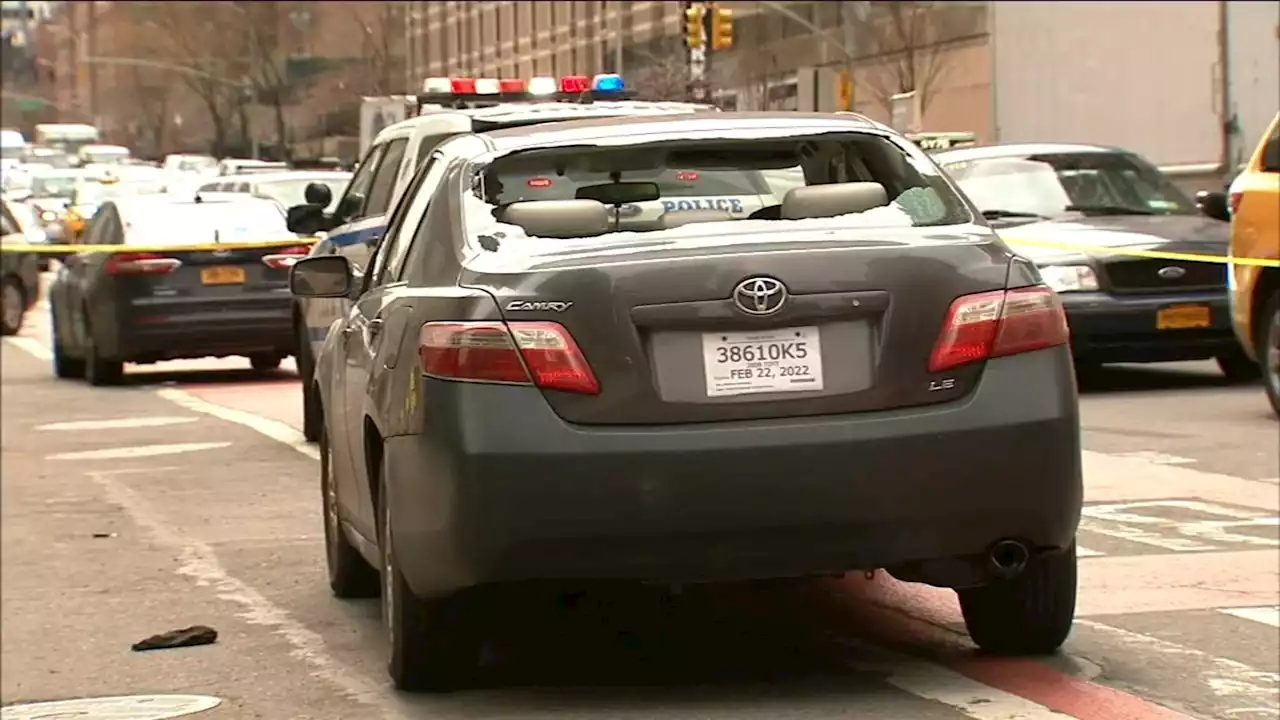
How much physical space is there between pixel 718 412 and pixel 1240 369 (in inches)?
427

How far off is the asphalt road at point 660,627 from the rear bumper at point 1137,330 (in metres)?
2.82

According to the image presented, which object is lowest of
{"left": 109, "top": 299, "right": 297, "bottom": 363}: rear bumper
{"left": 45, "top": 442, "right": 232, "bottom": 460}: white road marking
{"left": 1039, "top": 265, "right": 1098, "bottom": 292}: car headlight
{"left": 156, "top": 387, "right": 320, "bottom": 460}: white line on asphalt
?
{"left": 45, "top": 442, "right": 232, "bottom": 460}: white road marking

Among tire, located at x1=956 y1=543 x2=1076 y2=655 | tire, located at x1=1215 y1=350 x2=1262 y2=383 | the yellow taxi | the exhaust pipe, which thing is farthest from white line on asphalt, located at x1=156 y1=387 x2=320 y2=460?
the exhaust pipe

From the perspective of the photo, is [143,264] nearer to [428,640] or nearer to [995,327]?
[428,640]

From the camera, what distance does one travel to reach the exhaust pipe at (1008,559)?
6.04 meters

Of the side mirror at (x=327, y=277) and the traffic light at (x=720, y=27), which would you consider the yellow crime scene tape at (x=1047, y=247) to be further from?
the traffic light at (x=720, y=27)

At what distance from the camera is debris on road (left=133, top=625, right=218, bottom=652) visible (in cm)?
741

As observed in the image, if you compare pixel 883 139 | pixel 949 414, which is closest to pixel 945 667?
pixel 949 414

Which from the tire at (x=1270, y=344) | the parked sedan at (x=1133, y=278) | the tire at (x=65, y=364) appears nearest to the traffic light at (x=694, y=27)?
Answer: the tire at (x=65, y=364)

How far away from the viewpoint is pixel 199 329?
18.7 m

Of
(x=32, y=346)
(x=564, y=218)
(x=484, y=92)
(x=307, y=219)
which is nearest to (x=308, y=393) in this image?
(x=307, y=219)

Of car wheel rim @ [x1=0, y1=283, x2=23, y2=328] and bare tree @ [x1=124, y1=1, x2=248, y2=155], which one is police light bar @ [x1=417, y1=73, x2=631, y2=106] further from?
bare tree @ [x1=124, y1=1, x2=248, y2=155]

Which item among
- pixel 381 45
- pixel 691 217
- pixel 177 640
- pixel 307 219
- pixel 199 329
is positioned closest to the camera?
pixel 691 217

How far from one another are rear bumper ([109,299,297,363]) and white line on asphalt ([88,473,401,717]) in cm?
690
